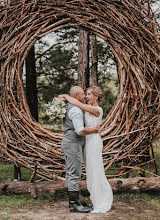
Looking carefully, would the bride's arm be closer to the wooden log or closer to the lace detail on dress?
the lace detail on dress

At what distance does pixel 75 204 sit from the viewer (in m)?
3.73

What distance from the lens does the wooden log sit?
425 centimetres

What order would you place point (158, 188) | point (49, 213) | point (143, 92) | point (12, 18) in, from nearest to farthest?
point (49, 213) → point (158, 188) → point (143, 92) → point (12, 18)

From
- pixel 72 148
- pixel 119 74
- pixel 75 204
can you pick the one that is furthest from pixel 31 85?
pixel 75 204

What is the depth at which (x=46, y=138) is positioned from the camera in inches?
190

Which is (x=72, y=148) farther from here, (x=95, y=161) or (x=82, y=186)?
(x=82, y=186)

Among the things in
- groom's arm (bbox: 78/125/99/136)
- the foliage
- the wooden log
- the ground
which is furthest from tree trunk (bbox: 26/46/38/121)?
groom's arm (bbox: 78/125/99/136)

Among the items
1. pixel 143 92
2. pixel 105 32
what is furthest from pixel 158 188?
pixel 105 32

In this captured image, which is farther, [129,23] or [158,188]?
[129,23]

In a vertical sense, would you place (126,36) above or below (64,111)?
above

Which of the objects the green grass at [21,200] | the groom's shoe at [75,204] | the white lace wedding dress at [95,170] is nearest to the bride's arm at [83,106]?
the white lace wedding dress at [95,170]

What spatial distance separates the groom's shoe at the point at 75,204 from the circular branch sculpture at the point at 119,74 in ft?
2.92

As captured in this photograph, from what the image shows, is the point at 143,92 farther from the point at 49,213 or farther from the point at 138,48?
the point at 49,213

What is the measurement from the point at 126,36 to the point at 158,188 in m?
2.17
